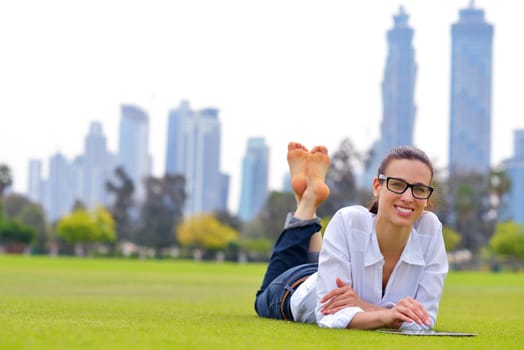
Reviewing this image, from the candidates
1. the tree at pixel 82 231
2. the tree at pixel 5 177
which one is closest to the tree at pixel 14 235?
the tree at pixel 82 231

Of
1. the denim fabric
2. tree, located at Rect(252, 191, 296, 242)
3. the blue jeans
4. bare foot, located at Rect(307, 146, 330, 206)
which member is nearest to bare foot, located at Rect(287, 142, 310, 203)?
bare foot, located at Rect(307, 146, 330, 206)

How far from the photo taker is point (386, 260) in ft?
16.9

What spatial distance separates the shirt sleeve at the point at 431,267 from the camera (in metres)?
5.11

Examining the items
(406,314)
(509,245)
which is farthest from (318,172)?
(509,245)

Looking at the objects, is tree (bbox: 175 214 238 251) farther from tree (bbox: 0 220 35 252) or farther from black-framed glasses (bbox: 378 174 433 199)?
black-framed glasses (bbox: 378 174 433 199)

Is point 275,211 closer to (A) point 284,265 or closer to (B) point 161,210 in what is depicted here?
(B) point 161,210

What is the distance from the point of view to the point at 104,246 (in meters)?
97.1

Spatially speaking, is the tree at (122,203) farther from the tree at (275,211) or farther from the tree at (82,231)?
the tree at (275,211)

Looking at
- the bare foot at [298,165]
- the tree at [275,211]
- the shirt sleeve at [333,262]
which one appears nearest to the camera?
the shirt sleeve at [333,262]

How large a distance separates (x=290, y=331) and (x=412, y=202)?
94 centimetres

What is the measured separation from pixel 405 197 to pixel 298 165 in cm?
232

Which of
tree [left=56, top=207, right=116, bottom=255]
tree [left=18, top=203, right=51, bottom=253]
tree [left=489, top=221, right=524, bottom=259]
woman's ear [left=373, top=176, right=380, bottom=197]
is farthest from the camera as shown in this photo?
tree [left=18, top=203, right=51, bottom=253]

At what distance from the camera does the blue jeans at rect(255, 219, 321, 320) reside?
19.5ft

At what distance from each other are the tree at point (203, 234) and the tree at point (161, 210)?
6.40 feet
